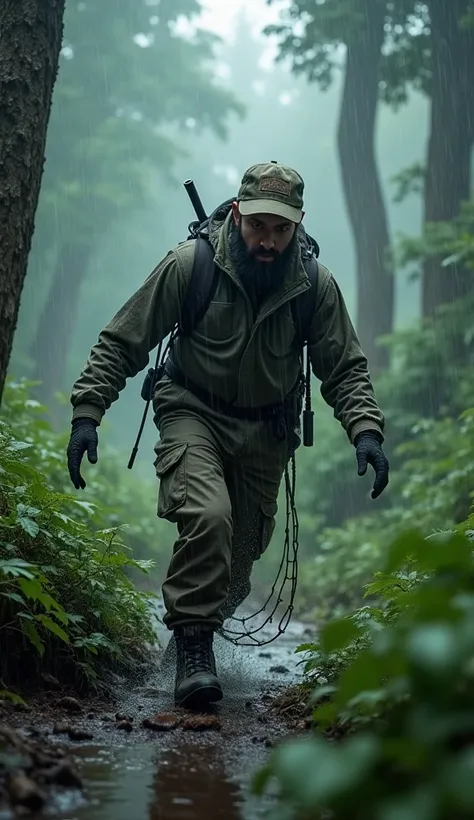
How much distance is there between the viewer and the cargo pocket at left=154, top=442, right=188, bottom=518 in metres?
4.48

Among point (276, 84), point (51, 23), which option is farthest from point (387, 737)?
point (276, 84)

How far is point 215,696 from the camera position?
408 centimetres

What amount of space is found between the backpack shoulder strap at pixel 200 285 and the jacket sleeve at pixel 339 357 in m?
0.56

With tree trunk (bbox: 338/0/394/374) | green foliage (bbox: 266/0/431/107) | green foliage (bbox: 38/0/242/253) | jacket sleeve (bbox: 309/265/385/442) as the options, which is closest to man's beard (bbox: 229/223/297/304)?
jacket sleeve (bbox: 309/265/385/442)

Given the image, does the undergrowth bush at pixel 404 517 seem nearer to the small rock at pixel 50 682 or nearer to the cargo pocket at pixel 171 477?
the cargo pocket at pixel 171 477

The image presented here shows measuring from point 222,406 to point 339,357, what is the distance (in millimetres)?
663

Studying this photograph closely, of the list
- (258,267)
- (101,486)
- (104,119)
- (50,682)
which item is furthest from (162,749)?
(104,119)

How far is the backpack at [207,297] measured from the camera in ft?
→ 15.6

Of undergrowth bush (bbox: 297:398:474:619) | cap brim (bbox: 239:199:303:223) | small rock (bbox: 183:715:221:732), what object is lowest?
small rock (bbox: 183:715:221:732)

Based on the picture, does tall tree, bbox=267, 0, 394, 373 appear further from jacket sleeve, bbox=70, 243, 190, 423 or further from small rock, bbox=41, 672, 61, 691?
small rock, bbox=41, 672, 61, 691

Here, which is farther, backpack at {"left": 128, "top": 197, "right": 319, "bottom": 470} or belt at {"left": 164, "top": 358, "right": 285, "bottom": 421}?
belt at {"left": 164, "top": 358, "right": 285, "bottom": 421}

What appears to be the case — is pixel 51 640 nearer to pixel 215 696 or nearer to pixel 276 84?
pixel 215 696

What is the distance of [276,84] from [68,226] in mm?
65486

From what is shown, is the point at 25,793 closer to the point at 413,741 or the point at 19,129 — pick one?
the point at 413,741
